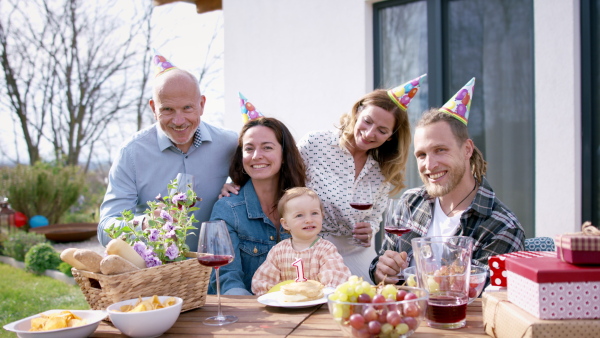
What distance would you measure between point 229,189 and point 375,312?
175 cm

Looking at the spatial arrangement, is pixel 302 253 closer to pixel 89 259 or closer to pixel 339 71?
pixel 89 259

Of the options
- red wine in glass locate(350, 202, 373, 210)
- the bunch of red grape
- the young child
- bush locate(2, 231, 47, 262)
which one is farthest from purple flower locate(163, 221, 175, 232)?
bush locate(2, 231, 47, 262)

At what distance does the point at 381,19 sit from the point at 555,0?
5.63 ft

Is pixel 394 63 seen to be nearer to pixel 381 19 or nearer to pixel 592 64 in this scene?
pixel 381 19

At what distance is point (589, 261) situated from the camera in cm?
151

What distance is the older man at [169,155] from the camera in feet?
10.0

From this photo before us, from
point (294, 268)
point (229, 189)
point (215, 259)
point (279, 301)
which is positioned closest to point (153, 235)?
point (215, 259)

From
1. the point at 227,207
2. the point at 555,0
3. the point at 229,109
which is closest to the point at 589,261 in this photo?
the point at 227,207

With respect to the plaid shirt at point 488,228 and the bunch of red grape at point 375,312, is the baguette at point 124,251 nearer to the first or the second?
the bunch of red grape at point 375,312

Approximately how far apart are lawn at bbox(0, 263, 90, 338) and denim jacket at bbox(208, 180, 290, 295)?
138 inches

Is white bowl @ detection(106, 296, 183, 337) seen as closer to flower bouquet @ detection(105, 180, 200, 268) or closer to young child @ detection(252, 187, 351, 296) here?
flower bouquet @ detection(105, 180, 200, 268)

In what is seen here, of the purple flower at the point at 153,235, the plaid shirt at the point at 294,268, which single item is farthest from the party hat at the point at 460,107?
the purple flower at the point at 153,235

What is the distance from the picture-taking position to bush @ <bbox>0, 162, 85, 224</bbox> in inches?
431

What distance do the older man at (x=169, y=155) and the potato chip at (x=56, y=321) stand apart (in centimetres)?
113
